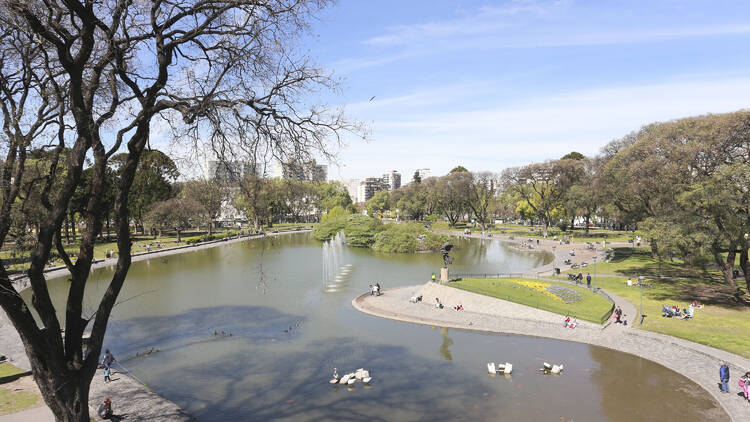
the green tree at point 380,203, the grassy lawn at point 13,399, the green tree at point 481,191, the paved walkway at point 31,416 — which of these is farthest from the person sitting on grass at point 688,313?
the green tree at point 380,203

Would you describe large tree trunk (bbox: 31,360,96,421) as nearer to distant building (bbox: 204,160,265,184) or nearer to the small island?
distant building (bbox: 204,160,265,184)

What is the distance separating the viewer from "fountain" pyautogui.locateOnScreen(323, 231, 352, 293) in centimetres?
3884

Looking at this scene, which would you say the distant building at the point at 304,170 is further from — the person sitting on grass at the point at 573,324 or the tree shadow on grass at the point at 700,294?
the tree shadow on grass at the point at 700,294

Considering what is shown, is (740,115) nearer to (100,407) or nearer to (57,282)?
(100,407)

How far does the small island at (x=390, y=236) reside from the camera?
61250mm

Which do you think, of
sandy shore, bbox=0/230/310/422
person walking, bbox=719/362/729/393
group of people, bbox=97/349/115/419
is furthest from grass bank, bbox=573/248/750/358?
group of people, bbox=97/349/115/419

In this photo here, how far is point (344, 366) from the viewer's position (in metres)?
20.3

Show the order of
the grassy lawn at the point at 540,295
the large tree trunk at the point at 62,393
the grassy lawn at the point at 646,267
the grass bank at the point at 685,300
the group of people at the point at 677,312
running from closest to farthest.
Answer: the large tree trunk at the point at 62,393 < the grass bank at the point at 685,300 < the group of people at the point at 677,312 < the grassy lawn at the point at 540,295 < the grassy lawn at the point at 646,267

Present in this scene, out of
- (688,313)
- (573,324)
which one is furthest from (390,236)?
(688,313)

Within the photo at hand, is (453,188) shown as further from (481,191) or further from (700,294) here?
(700,294)

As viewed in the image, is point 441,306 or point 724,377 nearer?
point 724,377

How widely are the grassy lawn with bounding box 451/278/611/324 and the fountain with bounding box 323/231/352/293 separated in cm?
1138

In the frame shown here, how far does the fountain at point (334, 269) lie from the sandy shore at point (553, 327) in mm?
5610

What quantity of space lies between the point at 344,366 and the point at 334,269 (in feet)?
87.1
